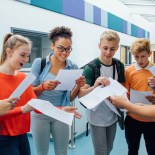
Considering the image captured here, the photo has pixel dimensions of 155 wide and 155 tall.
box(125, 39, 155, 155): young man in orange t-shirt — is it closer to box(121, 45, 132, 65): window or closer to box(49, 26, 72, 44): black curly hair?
box(49, 26, 72, 44): black curly hair

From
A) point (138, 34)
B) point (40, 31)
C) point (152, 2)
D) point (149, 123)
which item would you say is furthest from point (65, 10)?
point (138, 34)

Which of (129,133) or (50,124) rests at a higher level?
(50,124)

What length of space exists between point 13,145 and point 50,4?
338 cm

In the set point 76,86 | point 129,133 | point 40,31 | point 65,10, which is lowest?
point 129,133

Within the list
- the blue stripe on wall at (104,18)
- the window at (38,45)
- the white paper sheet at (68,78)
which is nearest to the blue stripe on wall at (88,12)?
the blue stripe on wall at (104,18)

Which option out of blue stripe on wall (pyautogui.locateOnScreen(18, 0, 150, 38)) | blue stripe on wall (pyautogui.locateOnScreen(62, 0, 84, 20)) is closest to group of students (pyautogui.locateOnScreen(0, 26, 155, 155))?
blue stripe on wall (pyautogui.locateOnScreen(18, 0, 150, 38))

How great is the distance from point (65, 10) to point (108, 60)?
10.6 feet

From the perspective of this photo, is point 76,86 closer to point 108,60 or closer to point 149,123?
point 108,60

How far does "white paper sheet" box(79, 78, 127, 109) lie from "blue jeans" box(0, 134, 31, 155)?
0.51 m

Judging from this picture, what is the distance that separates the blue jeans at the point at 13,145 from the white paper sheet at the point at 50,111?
0.26 metres

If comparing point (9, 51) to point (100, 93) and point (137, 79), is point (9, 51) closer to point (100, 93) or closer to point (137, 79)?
point (100, 93)

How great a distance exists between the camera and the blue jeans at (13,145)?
53.6 inches

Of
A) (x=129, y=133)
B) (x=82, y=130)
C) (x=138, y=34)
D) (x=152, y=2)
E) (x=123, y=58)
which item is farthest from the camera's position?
(x=138, y=34)

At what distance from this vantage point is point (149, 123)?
1910 mm
